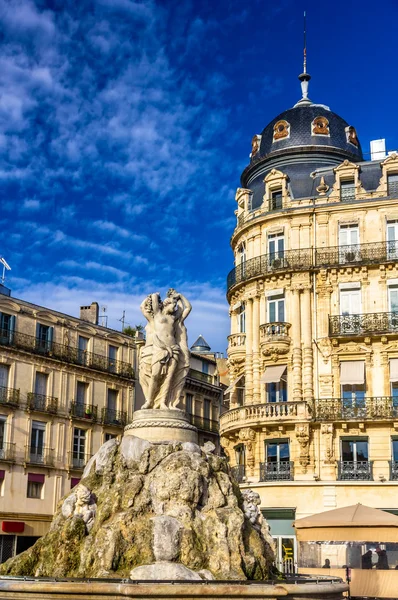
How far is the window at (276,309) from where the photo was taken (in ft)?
137

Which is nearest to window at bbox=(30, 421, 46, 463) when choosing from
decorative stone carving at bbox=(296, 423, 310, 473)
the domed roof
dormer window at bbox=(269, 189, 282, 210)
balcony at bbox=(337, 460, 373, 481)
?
decorative stone carving at bbox=(296, 423, 310, 473)

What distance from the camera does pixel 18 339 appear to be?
45344mm

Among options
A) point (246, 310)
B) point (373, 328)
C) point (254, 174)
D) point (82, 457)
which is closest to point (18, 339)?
point (82, 457)

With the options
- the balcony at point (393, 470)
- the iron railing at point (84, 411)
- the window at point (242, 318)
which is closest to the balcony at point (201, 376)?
the iron railing at point (84, 411)

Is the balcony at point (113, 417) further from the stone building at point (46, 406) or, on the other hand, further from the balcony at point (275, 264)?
the balcony at point (275, 264)

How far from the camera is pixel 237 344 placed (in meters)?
43.7

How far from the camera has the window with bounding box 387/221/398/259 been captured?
39.9 m

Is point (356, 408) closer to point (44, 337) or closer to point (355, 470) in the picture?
point (355, 470)

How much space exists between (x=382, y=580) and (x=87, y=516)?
1019 cm

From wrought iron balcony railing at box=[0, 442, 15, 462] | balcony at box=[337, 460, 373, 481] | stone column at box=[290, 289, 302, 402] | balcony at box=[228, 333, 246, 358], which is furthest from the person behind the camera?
balcony at box=[228, 333, 246, 358]

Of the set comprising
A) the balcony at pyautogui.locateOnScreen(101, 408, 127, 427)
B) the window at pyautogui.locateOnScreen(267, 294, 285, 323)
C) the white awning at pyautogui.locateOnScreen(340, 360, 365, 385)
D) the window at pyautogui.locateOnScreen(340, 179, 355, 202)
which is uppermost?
the window at pyautogui.locateOnScreen(340, 179, 355, 202)

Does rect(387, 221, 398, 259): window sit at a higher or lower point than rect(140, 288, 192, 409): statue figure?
higher

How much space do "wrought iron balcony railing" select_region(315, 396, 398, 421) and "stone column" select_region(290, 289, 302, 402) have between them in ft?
3.73

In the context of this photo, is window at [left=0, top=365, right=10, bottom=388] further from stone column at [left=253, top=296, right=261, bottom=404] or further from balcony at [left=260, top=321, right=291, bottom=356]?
balcony at [left=260, top=321, right=291, bottom=356]
